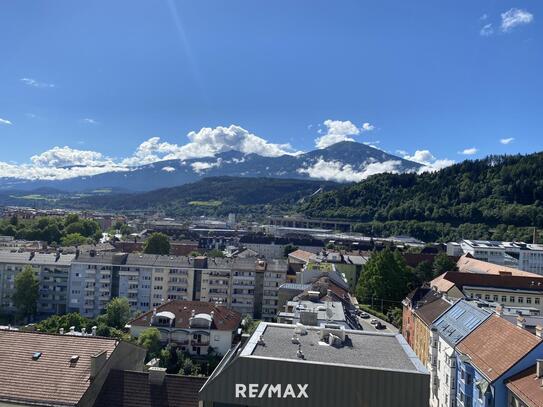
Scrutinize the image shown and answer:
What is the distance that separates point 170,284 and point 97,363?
58224 mm

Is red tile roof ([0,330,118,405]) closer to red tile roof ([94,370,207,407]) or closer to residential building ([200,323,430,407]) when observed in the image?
red tile roof ([94,370,207,407])

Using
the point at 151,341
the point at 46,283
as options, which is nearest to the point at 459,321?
the point at 151,341

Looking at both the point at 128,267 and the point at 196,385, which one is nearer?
the point at 196,385

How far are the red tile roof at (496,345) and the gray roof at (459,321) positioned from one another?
107 cm

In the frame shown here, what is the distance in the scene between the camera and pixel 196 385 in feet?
70.2

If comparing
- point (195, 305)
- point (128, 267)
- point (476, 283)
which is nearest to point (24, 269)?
point (128, 267)

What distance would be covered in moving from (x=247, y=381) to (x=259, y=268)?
60029mm

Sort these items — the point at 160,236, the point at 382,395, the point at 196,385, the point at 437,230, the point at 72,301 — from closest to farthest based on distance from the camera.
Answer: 1. the point at 382,395
2. the point at 196,385
3. the point at 72,301
4. the point at 160,236
5. the point at 437,230

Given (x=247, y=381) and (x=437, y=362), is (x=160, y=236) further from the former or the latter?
(x=247, y=381)

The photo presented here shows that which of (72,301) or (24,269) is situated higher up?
(24,269)

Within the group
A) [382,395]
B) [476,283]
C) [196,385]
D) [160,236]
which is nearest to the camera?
[382,395]

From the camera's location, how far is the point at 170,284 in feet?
254

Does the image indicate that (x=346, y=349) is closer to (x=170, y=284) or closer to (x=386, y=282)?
(x=386, y=282)

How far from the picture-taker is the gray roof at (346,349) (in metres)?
18.9
